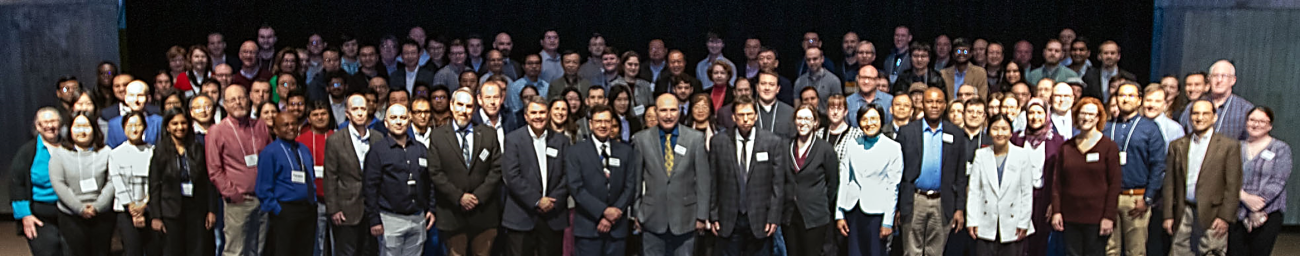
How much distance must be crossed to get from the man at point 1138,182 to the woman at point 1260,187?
1.28ft

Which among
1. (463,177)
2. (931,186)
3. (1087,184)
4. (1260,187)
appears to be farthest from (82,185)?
(1260,187)

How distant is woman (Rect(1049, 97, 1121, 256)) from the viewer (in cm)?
470

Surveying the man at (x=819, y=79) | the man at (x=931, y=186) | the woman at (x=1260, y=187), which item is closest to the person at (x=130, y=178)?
the man at (x=931, y=186)

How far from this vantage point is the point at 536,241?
488 cm

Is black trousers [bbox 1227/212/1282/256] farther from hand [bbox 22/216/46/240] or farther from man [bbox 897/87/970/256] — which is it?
hand [bbox 22/216/46/240]

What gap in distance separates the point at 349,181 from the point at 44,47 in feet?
13.9

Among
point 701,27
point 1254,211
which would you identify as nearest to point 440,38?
point 701,27

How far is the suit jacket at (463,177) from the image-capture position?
15.2 ft

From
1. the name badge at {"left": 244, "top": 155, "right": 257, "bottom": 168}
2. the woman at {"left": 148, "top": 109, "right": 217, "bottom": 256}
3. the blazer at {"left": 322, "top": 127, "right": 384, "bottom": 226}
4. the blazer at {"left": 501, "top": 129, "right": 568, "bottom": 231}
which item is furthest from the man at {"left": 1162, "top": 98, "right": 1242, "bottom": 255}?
the woman at {"left": 148, "top": 109, "right": 217, "bottom": 256}

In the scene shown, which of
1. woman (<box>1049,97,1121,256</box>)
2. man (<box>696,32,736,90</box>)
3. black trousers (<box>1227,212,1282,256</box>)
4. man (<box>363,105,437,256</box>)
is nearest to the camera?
man (<box>363,105,437,256</box>)

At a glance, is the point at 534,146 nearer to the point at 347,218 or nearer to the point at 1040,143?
the point at 347,218

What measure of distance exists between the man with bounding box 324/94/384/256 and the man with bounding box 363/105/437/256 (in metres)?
0.11

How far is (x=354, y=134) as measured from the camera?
15.8 feet

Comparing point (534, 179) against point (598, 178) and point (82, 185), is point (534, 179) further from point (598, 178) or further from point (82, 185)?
point (82, 185)
